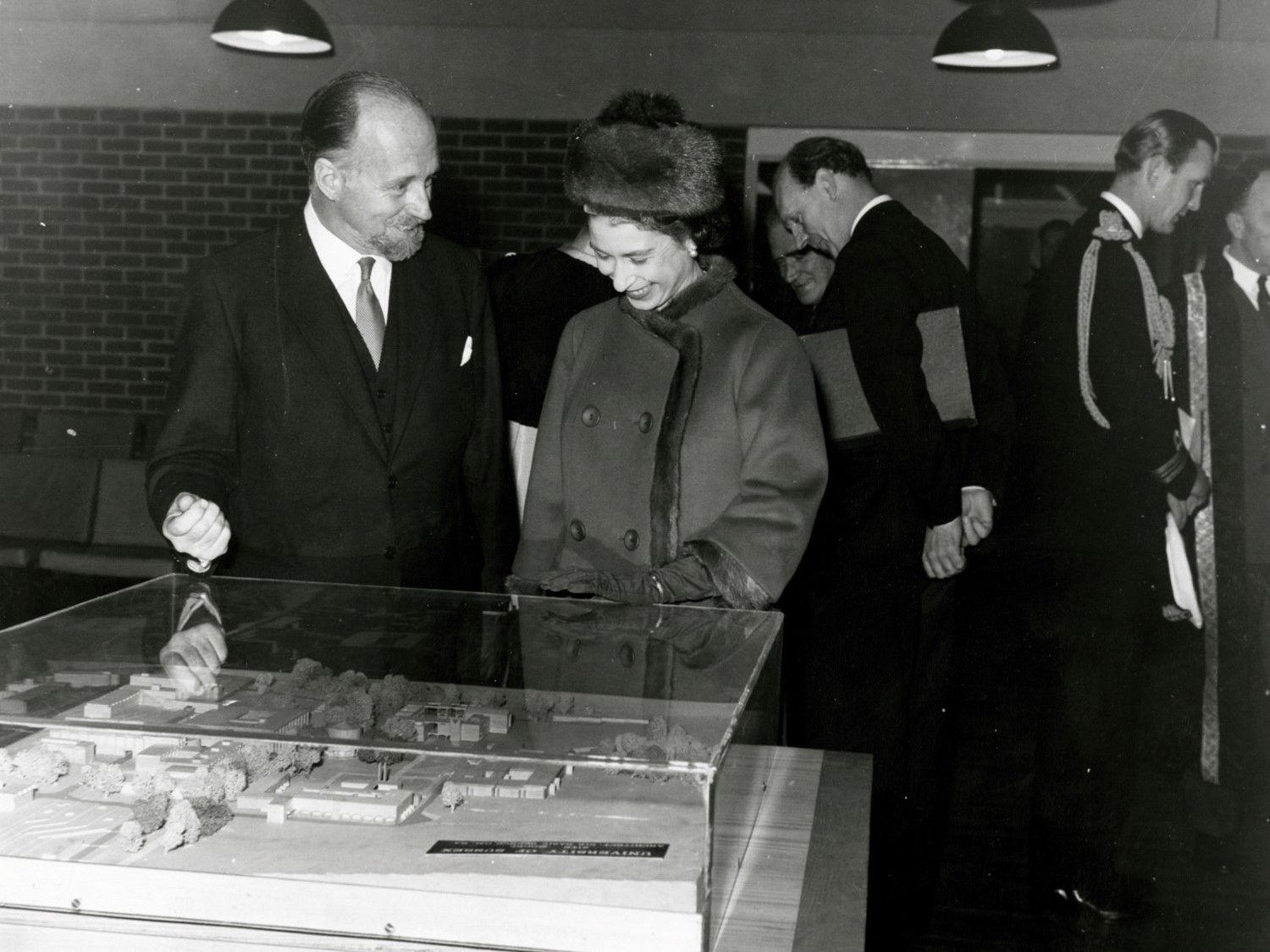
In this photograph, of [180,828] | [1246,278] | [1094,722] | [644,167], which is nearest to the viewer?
[180,828]

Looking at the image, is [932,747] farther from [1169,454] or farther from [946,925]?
[1169,454]

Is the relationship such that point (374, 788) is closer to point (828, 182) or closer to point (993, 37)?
point (828, 182)

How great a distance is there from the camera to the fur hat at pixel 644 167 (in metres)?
2.23

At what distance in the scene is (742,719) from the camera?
5.25ft

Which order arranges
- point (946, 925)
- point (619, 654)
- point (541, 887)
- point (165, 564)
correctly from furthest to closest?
point (165, 564), point (946, 925), point (619, 654), point (541, 887)

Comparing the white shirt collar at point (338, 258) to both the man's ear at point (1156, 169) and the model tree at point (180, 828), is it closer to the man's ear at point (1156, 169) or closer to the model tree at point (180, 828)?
the model tree at point (180, 828)

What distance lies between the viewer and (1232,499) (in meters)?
3.64

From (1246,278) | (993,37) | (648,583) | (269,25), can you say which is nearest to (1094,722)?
(1246,278)

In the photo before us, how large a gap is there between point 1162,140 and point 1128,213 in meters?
0.19

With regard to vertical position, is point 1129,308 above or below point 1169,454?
above

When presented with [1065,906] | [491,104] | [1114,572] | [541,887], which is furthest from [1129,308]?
[491,104]

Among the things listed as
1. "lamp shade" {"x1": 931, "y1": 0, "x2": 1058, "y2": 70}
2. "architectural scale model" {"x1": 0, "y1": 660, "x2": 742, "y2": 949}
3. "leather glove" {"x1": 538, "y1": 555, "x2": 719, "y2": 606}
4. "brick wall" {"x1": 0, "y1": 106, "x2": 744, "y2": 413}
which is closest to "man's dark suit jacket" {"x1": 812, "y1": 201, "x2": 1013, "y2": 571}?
"leather glove" {"x1": 538, "y1": 555, "x2": 719, "y2": 606}

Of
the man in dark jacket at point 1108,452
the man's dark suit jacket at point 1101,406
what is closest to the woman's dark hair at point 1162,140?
the man in dark jacket at point 1108,452

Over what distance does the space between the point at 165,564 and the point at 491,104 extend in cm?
275
